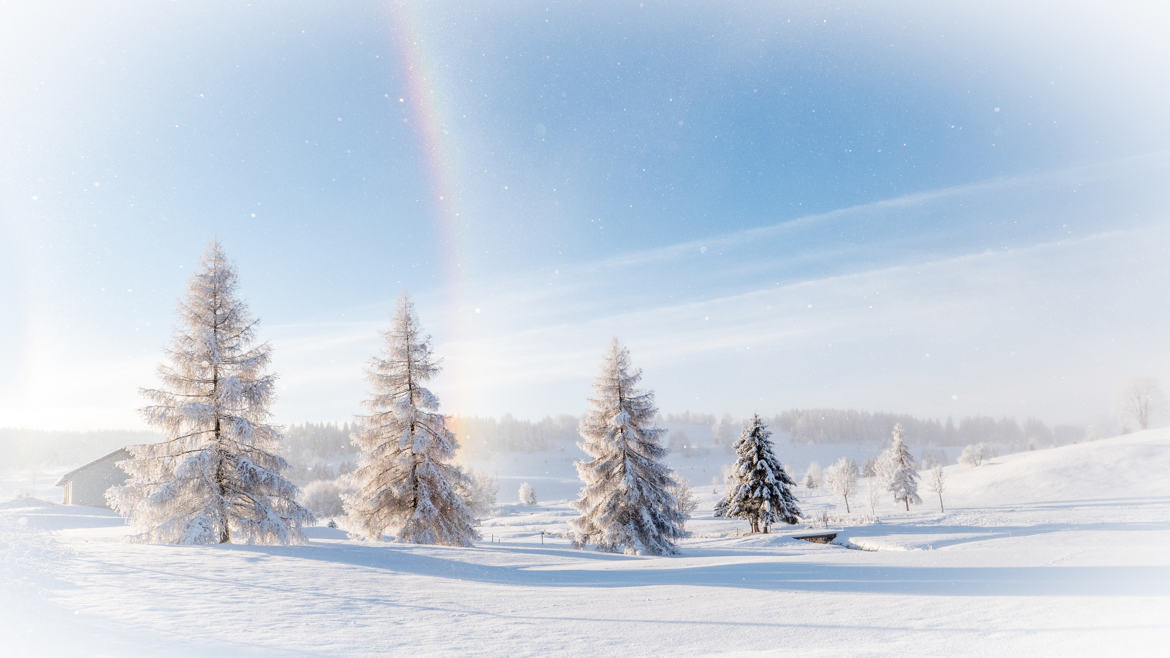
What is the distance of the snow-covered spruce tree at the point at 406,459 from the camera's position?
2467 centimetres

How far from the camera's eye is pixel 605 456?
28.9m

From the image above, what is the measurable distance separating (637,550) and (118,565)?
19.3 m

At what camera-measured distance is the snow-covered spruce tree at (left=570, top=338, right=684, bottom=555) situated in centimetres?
2719

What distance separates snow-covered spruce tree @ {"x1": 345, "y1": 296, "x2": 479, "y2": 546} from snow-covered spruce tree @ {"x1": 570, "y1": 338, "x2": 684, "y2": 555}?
5729mm

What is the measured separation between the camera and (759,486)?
43750mm

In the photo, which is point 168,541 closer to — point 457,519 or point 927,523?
point 457,519

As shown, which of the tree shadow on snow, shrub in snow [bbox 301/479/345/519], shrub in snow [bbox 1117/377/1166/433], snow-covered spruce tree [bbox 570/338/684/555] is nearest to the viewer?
the tree shadow on snow

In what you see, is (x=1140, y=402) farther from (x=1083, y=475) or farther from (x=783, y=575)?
(x=783, y=575)

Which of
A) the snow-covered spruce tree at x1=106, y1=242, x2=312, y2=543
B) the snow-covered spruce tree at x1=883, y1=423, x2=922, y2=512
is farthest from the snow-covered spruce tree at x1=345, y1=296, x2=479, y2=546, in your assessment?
the snow-covered spruce tree at x1=883, y1=423, x2=922, y2=512

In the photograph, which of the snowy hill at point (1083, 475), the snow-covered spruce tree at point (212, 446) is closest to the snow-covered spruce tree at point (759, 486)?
the snow-covered spruce tree at point (212, 446)

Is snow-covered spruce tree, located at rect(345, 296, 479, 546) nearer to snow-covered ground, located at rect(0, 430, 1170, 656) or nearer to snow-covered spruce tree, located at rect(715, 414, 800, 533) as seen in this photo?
snow-covered ground, located at rect(0, 430, 1170, 656)

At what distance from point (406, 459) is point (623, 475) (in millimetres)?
9769

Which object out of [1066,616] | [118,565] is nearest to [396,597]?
[118,565]

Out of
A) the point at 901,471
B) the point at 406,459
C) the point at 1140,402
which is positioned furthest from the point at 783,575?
the point at 1140,402
